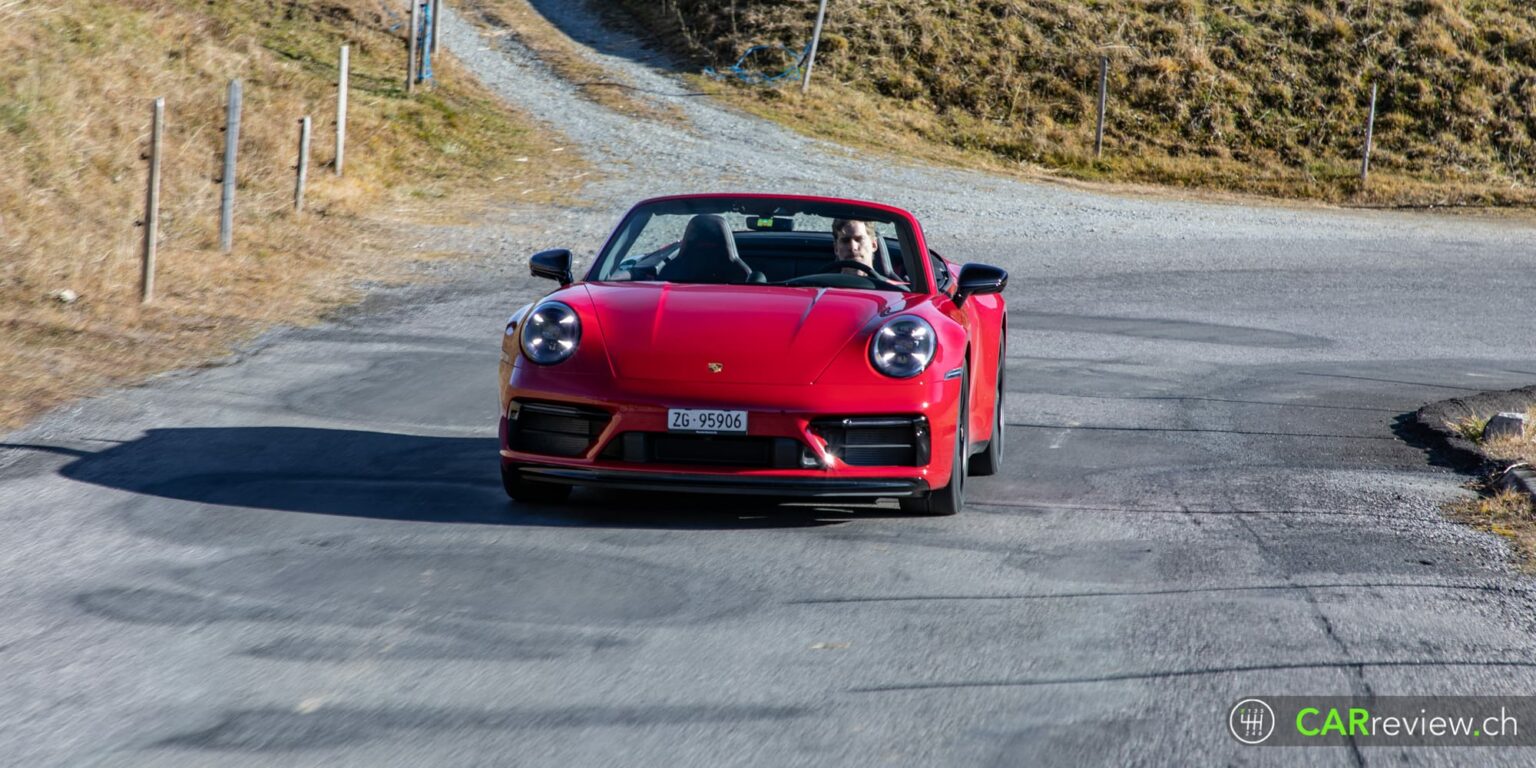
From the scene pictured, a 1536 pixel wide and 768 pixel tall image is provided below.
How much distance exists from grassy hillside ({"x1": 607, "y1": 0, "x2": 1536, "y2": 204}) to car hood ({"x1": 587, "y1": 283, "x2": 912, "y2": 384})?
24301 millimetres

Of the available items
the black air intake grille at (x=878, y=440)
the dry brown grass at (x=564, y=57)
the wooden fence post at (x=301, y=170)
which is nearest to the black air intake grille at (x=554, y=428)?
the black air intake grille at (x=878, y=440)

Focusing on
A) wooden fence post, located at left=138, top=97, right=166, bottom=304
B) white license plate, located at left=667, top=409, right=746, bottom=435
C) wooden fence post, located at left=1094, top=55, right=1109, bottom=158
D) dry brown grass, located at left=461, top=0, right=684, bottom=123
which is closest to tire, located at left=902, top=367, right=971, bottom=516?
white license plate, located at left=667, top=409, right=746, bottom=435

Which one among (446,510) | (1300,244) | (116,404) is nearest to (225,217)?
(116,404)

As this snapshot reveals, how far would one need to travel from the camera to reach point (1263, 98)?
35.3 m

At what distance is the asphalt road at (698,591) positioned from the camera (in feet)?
12.9

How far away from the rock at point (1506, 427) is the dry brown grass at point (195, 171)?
24.5 feet

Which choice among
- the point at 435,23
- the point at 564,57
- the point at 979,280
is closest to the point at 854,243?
the point at 979,280

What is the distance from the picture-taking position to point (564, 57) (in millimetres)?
35281

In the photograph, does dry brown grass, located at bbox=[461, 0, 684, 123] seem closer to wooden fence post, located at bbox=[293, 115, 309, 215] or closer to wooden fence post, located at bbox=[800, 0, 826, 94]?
wooden fence post, located at bbox=[800, 0, 826, 94]

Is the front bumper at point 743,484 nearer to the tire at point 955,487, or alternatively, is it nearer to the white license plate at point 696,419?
the white license plate at point 696,419

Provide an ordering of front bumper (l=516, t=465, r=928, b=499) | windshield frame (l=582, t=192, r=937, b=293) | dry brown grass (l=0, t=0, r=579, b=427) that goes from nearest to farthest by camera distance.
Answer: front bumper (l=516, t=465, r=928, b=499), windshield frame (l=582, t=192, r=937, b=293), dry brown grass (l=0, t=0, r=579, b=427)

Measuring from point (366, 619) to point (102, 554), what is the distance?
1328mm

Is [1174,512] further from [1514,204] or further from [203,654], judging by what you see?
[1514,204]

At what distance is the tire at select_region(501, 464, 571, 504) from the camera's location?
254 inches
